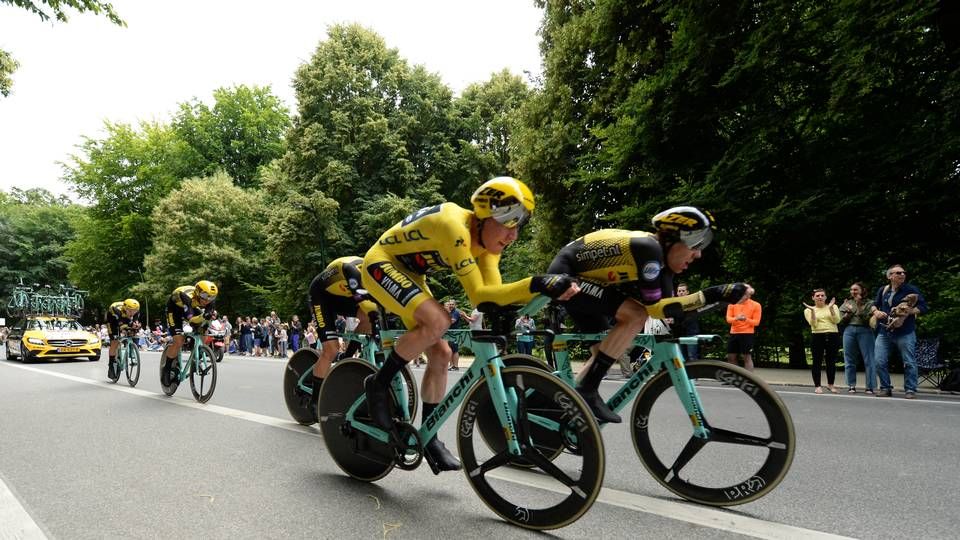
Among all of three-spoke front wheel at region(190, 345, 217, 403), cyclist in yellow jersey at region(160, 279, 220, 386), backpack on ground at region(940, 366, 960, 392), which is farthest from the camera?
backpack on ground at region(940, 366, 960, 392)

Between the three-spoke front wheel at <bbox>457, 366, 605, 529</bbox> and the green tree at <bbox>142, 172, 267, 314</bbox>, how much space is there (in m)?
36.0

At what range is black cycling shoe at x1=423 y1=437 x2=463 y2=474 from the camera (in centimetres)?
347

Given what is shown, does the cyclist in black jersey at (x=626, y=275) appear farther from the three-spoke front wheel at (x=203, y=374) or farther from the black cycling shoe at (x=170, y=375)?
the black cycling shoe at (x=170, y=375)

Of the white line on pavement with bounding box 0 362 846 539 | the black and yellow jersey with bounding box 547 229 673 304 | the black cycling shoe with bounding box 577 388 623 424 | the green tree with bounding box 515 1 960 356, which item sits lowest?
the white line on pavement with bounding box 0 362 846 539

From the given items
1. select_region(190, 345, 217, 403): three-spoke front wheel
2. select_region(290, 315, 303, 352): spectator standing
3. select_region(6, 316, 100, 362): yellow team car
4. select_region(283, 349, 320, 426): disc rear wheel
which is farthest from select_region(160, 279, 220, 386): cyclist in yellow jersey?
select_region(290, 315, 303, 352): spectator standing

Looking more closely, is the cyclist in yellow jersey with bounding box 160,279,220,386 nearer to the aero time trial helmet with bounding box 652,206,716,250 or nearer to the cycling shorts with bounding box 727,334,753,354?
the aero time trial helmet with bounding box 652,206,716,250

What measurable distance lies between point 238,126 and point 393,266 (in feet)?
148

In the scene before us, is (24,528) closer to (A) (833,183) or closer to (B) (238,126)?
(A) (833,183)

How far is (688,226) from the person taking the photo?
395cm

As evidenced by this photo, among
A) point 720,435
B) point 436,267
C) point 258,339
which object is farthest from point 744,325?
point 258,339

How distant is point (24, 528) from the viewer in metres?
3.23

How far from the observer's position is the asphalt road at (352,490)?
10.3 feet

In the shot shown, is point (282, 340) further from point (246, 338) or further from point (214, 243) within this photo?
point (214, 243)

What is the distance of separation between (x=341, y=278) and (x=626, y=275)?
2975mm
